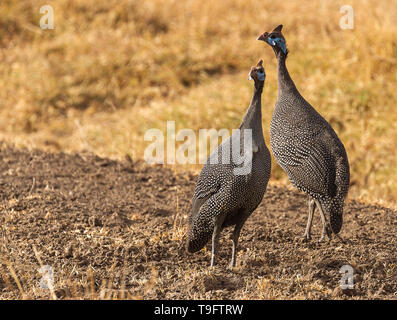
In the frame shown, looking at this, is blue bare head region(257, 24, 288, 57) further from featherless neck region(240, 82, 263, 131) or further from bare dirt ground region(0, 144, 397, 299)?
bare dirt ground region(0, 144, 397, 299)

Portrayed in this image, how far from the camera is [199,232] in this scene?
3598mm

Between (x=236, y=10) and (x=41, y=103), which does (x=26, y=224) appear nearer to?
(x=41, y=103)

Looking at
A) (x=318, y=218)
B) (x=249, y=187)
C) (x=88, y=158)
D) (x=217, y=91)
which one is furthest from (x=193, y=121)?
(x=249, y=187)

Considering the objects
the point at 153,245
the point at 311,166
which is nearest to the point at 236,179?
the point at 311,166

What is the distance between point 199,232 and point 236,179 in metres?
0.40

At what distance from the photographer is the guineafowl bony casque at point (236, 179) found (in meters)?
3.39

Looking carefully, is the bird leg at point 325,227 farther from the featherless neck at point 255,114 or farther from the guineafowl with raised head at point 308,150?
the featherless neck at point 255,114

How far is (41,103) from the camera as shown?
825 cm

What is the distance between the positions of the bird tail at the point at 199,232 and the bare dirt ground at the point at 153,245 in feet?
0.38

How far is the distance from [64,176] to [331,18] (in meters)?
5.80

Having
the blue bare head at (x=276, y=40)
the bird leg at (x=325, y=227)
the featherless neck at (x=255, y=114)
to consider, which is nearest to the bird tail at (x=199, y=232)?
the featherless neck at (x=255, y=114)

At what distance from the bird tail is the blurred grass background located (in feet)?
7.72

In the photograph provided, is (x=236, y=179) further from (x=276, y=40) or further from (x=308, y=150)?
(x=276, y=40)

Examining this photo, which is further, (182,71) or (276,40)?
(182,71)
